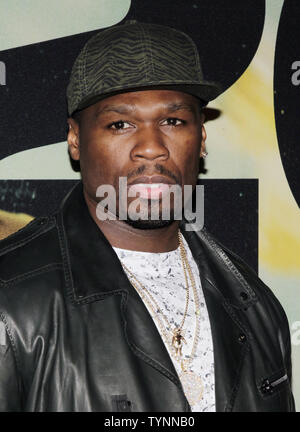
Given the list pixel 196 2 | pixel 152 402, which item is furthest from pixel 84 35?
pixel 152 402

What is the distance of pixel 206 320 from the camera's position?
1.85 metres

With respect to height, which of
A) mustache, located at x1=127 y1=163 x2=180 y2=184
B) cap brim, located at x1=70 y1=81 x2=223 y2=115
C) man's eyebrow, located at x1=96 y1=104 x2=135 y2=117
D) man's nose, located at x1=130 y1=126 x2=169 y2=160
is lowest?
mustache, located at x1=127 y1=163 x2=180 y2=184

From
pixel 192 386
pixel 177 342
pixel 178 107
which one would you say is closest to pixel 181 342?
pixel 177 342

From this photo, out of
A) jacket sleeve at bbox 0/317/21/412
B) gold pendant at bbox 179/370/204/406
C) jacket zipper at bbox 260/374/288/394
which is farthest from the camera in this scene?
jacket zipper at bbox 260/374/288/394

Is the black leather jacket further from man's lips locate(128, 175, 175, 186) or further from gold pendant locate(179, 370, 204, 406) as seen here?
man's lips locate(128, 175, 175, 186)

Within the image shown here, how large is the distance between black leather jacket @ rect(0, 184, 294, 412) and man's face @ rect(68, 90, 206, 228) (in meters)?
0.16

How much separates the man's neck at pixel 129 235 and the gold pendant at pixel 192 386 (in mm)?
371

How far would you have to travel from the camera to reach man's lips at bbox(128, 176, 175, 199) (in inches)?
68.5

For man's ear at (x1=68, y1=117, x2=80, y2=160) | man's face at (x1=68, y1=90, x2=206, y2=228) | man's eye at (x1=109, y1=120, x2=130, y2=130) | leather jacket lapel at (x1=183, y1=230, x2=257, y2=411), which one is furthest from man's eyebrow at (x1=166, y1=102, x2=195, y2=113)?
leather jacket lapel at (x1=183, y1=230, x2=257, y2=411)

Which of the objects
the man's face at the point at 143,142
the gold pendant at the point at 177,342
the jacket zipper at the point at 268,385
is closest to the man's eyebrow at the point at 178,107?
the man's face at the point at 143,142

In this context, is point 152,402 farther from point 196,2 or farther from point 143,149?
point 196,2

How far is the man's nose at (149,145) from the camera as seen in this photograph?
1.73m

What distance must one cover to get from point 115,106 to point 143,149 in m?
0.14

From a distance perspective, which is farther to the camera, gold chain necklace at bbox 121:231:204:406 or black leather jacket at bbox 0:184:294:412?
gold chain necklace at bbox 121:231:204:406
